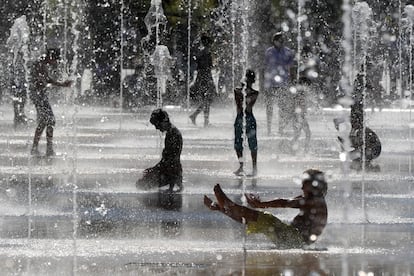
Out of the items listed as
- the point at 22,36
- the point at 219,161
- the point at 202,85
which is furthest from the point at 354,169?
the point at 22,36

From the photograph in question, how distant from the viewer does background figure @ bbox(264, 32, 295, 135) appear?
17.2 m

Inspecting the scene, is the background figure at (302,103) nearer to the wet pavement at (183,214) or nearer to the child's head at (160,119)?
the wet pavement at (183,214)

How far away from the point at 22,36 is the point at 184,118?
13.5 feet

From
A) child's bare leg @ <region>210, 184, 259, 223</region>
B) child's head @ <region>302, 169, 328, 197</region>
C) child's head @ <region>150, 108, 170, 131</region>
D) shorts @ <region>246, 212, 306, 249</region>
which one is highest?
child's head @ <region>150, 108, 170, 131</region>

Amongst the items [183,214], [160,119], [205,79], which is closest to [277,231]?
[183,214]

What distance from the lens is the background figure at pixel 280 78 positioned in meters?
17.2

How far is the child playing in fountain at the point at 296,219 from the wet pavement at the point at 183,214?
4.6 inches

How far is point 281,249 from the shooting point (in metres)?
8.10

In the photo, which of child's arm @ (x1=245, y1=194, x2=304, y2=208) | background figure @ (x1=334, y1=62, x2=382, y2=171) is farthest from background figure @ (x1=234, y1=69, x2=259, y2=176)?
child's arm @ (x1=245, y1=194, x2=304, y2=208)

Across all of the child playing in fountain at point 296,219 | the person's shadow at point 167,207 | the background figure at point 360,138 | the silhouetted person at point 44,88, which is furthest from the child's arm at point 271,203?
the silhouetted person at point 44,88

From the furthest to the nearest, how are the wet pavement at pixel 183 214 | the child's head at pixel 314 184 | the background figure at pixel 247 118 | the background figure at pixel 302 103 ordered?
the background figure at pixel 302 103
the background figure at pixel 247 118
the child's head at pixel 314 184
the wet pavement at pixel 183 214

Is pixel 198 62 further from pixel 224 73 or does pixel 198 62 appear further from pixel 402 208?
pixel 224 73

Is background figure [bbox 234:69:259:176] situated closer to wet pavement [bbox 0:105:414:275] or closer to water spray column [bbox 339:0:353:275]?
wet pavement [bbox 0:105:414:275]

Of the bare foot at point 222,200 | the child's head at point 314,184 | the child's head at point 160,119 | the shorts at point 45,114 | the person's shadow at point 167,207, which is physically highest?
the child's head at point 160,119
